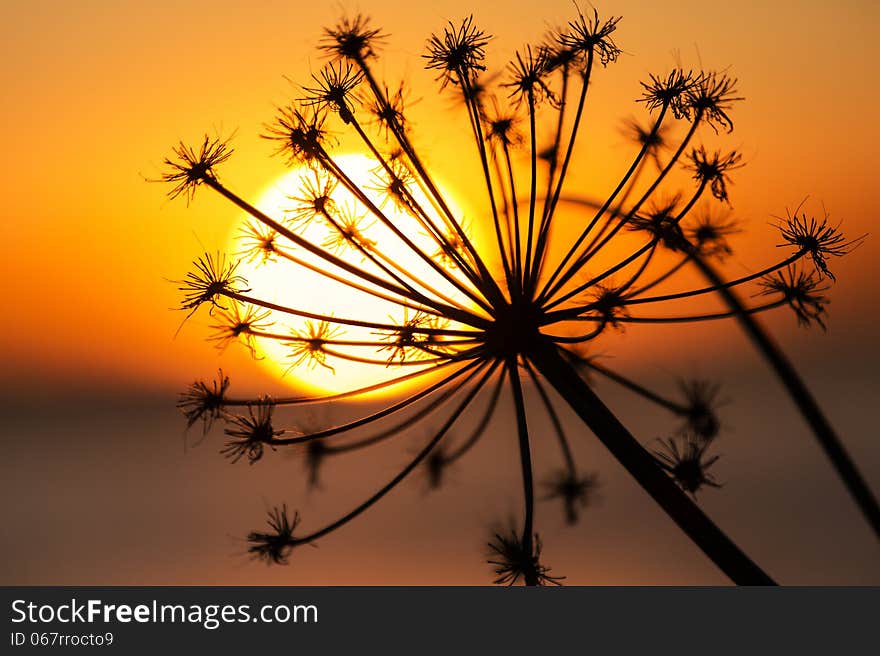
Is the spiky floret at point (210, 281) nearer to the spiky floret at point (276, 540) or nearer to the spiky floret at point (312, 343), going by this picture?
the spiky floret at point (312, 343)

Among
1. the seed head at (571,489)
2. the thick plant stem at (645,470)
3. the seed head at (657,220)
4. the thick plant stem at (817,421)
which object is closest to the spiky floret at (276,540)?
the thick plant stem at (645,470)

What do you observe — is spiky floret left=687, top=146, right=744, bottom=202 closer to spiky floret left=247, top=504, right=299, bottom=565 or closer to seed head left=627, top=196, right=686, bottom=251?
seed head left=627, top=196, right=686, bottom=251

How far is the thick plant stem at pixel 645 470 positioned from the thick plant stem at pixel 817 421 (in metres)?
1.04

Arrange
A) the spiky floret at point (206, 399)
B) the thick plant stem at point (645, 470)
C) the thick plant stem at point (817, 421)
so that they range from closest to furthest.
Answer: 1. the thick plant stem at point (645, 470)
2. the spiky floret at point (206, 399)
3. the thick plant stem at point (817, 421)

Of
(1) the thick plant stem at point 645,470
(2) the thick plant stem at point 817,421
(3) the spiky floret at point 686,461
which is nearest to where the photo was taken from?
(1) the thick plant stem at point 645,470

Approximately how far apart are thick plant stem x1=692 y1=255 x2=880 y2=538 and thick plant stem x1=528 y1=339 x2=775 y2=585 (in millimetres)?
1036

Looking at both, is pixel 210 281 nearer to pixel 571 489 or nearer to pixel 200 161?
pixel 200 161

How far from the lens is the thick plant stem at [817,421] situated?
3.08 meters

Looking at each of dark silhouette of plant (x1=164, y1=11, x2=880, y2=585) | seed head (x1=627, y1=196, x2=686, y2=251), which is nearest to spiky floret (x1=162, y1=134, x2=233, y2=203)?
dark silhouette of plant (x1=164, y1=11, x2=880, y2=585)

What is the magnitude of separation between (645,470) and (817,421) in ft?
5.12

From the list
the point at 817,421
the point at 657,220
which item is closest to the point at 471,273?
the point at 657,220

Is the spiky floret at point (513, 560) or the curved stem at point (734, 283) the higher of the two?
the curved stem at point (734, 283)
